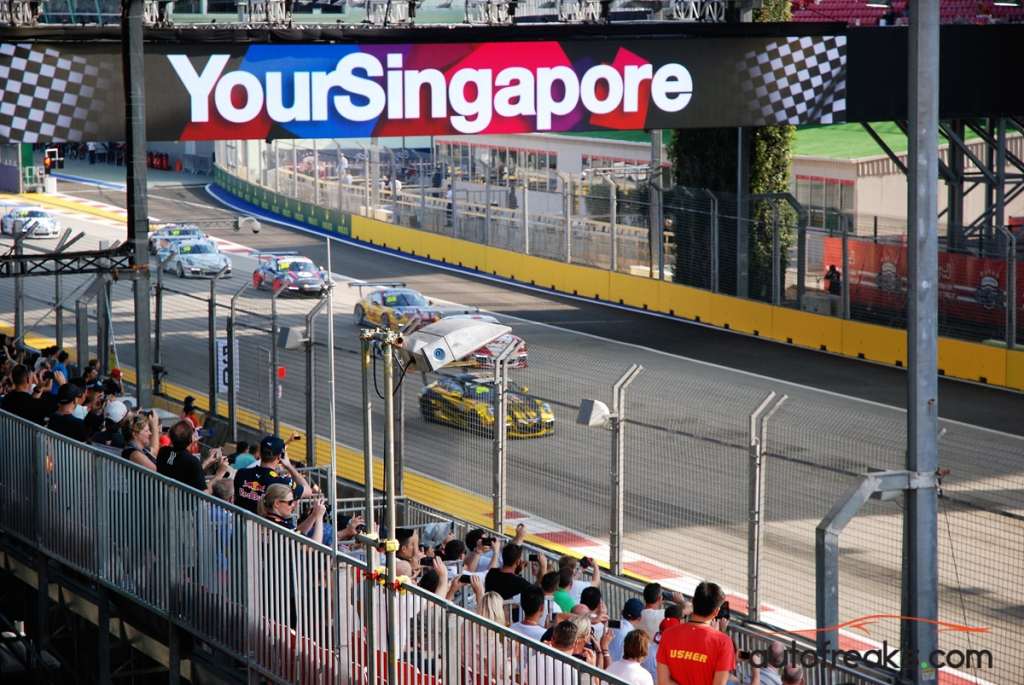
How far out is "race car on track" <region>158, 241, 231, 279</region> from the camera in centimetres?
4194

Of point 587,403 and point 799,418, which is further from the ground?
point 587,403

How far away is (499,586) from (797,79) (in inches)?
690

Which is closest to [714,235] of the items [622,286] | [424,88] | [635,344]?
[635,344]

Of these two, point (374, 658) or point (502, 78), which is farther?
point (502, 78)

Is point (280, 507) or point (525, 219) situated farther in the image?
point (525, 219)

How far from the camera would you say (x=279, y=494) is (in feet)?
35.5

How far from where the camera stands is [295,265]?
40.5 meters

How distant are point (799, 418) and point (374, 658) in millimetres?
16916

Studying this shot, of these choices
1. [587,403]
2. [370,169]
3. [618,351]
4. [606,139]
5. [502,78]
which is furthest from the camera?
[606,139]

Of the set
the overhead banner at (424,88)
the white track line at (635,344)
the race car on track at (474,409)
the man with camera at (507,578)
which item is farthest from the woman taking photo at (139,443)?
the overhead banner at (424,88)

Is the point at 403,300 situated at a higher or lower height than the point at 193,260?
lower

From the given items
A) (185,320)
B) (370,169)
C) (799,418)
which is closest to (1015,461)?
(799,418)

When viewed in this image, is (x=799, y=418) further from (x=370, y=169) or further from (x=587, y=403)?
(x=370, y=169)

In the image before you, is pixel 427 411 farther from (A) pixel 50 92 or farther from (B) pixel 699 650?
(B) pixel 699 650
